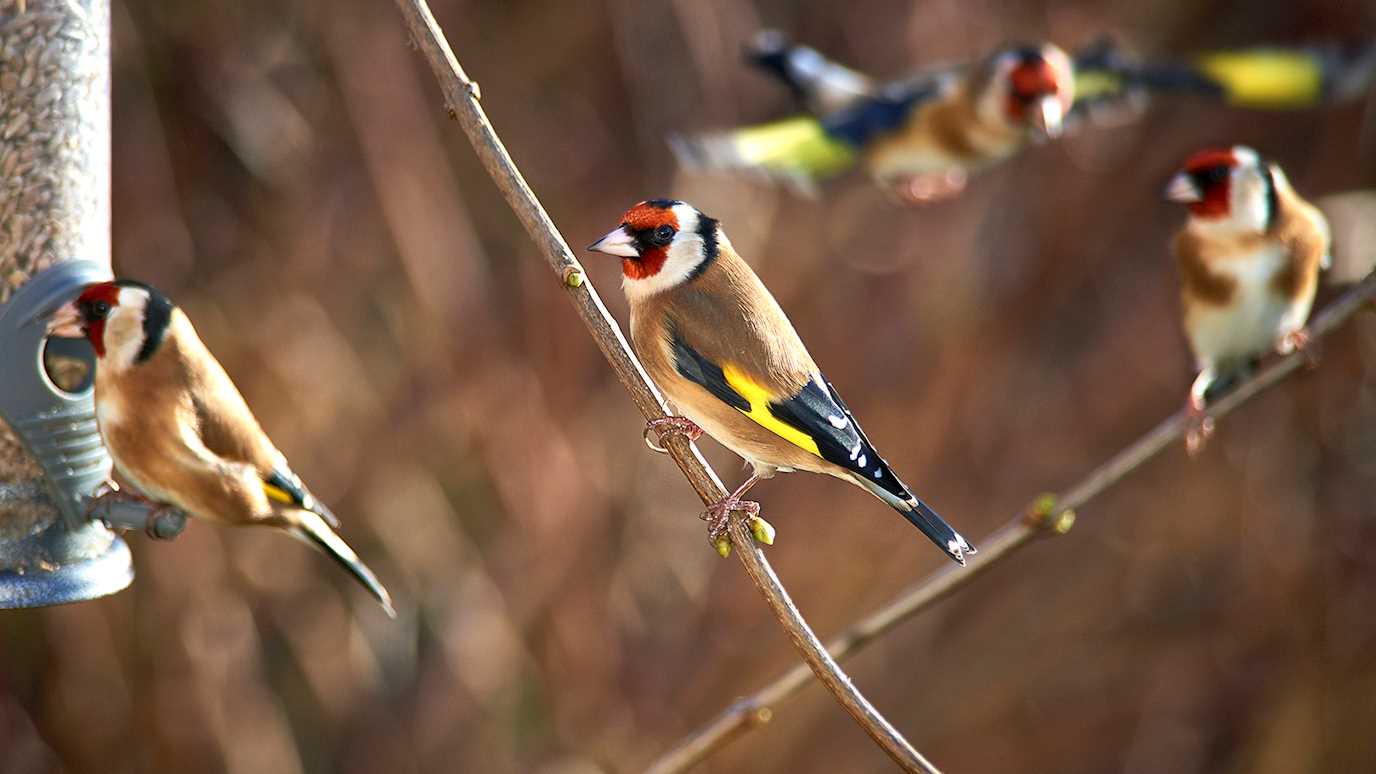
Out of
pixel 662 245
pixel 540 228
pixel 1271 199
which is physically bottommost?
pixel 1271 199

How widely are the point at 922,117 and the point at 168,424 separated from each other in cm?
287

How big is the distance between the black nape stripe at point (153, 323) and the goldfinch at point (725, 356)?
2.49 ft

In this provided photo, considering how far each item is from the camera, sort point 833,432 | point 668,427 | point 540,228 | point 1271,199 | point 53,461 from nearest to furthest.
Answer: point 540,228, point 668,427, point 833,432, point 53,461, point 1271,199

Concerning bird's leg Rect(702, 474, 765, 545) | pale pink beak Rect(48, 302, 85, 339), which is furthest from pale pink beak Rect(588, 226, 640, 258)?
pale pink beak Rect(48, 302, 85, 339)

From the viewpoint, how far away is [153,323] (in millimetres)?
2486

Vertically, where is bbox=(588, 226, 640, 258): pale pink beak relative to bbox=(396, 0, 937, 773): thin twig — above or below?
below

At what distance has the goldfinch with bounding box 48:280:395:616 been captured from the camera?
7.97 ft

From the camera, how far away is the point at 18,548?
8.21 feet

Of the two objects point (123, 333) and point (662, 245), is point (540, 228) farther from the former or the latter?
point (123, 333)

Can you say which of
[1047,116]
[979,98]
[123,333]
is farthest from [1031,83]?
[123,333]

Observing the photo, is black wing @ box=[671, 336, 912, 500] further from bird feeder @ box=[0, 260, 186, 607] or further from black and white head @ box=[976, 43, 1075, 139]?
black and white head @ box=[976, 43, 1075, 139]

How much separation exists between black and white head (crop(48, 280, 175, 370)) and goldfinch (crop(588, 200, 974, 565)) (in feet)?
2.55

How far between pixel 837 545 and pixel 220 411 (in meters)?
2.82

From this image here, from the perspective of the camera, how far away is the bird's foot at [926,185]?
15.0 ft
